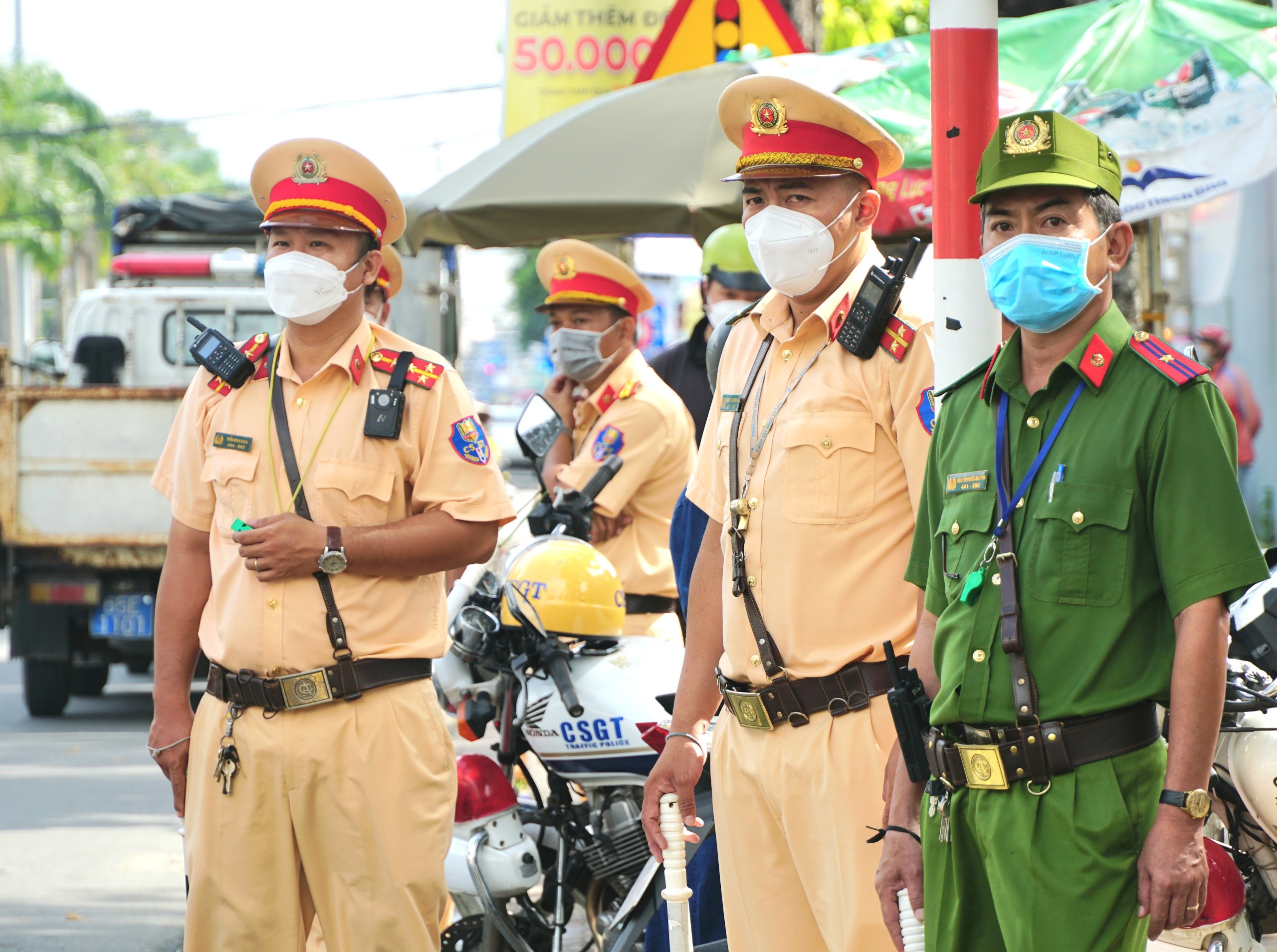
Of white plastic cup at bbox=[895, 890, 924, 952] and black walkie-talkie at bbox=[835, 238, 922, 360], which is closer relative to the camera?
white plastic cup at bbox=[895, 890, 924, 952]

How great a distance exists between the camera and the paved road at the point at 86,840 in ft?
19.6

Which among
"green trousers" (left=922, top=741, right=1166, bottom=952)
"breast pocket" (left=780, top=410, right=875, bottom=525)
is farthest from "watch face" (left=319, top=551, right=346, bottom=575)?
"green trousers" (left=922, top=741, right=1166, bottom=952)

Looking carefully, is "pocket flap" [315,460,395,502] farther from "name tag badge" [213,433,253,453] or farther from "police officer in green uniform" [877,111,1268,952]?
"police officer in green uniform" [877,111,1268,952]

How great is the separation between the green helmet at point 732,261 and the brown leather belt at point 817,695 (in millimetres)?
3203

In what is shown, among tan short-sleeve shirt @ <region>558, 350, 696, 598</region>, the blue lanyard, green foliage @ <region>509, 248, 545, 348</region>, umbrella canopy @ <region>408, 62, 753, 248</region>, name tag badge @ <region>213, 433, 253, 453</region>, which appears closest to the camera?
the blue lanyard

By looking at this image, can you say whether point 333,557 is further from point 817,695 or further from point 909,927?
point 909,927

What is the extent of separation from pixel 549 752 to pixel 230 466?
1298 millimetres

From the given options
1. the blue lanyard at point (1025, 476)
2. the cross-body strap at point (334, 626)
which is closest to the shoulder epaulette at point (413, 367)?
the cross-body strap at point (334, 626)

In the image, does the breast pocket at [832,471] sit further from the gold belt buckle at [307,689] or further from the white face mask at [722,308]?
the white face mask at [722,308]

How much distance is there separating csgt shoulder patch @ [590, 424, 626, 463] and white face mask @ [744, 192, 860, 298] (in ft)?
7.44

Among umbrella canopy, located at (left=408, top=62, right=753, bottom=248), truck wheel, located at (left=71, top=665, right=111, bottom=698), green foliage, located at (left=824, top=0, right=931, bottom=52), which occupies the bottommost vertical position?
truck wheel, located at (left=71, top=665, right=111, bottom=698)

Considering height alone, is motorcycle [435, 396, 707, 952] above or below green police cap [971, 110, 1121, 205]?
below

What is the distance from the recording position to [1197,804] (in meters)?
2.36

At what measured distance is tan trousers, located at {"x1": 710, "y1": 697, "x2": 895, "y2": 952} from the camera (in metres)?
3.02
